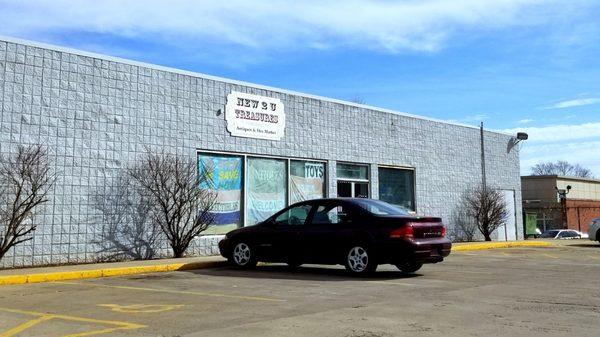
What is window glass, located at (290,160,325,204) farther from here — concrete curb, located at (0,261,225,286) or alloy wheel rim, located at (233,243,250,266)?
alloy wheel rim, located at (233,243,250,266)

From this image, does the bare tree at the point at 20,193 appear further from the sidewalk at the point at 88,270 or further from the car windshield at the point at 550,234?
the car windshield at the point at 550,234

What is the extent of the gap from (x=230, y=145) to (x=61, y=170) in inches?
196

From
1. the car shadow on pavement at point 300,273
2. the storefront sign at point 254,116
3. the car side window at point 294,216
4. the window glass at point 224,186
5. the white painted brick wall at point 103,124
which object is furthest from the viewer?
the storefront sign at point 254,116

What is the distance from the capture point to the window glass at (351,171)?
816 inches

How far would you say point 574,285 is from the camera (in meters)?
10.2

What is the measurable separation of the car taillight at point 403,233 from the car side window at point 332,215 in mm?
1018

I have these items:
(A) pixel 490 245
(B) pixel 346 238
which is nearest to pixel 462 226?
(A) pixel 490 245

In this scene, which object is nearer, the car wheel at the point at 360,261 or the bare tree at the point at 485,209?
the car wheel at the point at 360,261

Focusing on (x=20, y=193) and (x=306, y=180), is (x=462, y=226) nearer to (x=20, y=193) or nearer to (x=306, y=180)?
(x=306, y=180)

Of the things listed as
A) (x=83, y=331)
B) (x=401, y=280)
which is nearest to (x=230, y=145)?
(x=401, y=280)

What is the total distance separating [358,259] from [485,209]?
593 inches

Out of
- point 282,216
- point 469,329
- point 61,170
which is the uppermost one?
point 61,170

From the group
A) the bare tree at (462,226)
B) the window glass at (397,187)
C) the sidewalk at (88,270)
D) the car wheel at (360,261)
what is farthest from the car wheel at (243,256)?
the bare tree at (462,226)

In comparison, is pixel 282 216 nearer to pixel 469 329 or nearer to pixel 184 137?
pixel 184 137
